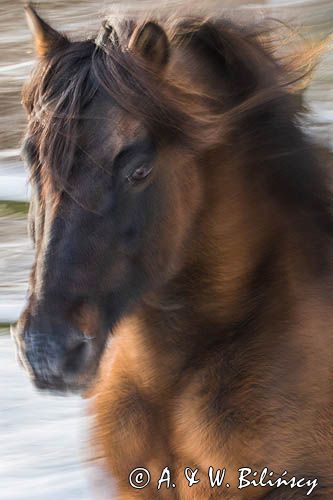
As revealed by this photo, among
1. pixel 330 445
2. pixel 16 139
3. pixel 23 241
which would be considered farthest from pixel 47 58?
pixel 16 139

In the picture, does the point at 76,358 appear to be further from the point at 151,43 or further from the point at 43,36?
the point at 43,36

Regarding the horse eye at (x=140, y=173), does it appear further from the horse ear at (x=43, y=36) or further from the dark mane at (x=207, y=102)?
the horse ear at (x=43, y=36)

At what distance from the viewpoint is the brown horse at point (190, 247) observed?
2719mm

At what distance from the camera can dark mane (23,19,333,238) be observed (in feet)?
9.00

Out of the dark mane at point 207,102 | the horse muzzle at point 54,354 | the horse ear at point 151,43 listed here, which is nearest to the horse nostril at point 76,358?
the horse muzzle at point 54,354

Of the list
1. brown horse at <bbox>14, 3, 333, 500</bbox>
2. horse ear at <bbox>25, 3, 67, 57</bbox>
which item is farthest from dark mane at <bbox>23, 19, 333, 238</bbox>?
horse ear at <bbox>25, 3, 67, 57</bbox>

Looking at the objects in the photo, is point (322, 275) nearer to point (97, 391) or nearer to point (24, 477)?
point (97, 391)

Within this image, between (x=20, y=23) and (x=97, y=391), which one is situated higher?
(x=97, y=391)

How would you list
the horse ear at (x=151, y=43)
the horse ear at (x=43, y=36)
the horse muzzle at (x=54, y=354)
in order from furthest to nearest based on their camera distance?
the horse ear at (x=43, y=36) → the horse ear at (x=151, y=43) → the horse muzzle at (x=54, y=354)

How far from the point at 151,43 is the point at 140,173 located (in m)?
0.33

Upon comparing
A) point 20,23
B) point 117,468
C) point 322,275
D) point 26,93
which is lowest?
point 20,23

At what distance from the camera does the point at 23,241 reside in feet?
19.8

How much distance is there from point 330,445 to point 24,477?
4.53ft

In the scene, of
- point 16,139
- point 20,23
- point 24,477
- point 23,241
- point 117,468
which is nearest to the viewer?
point 117,468
